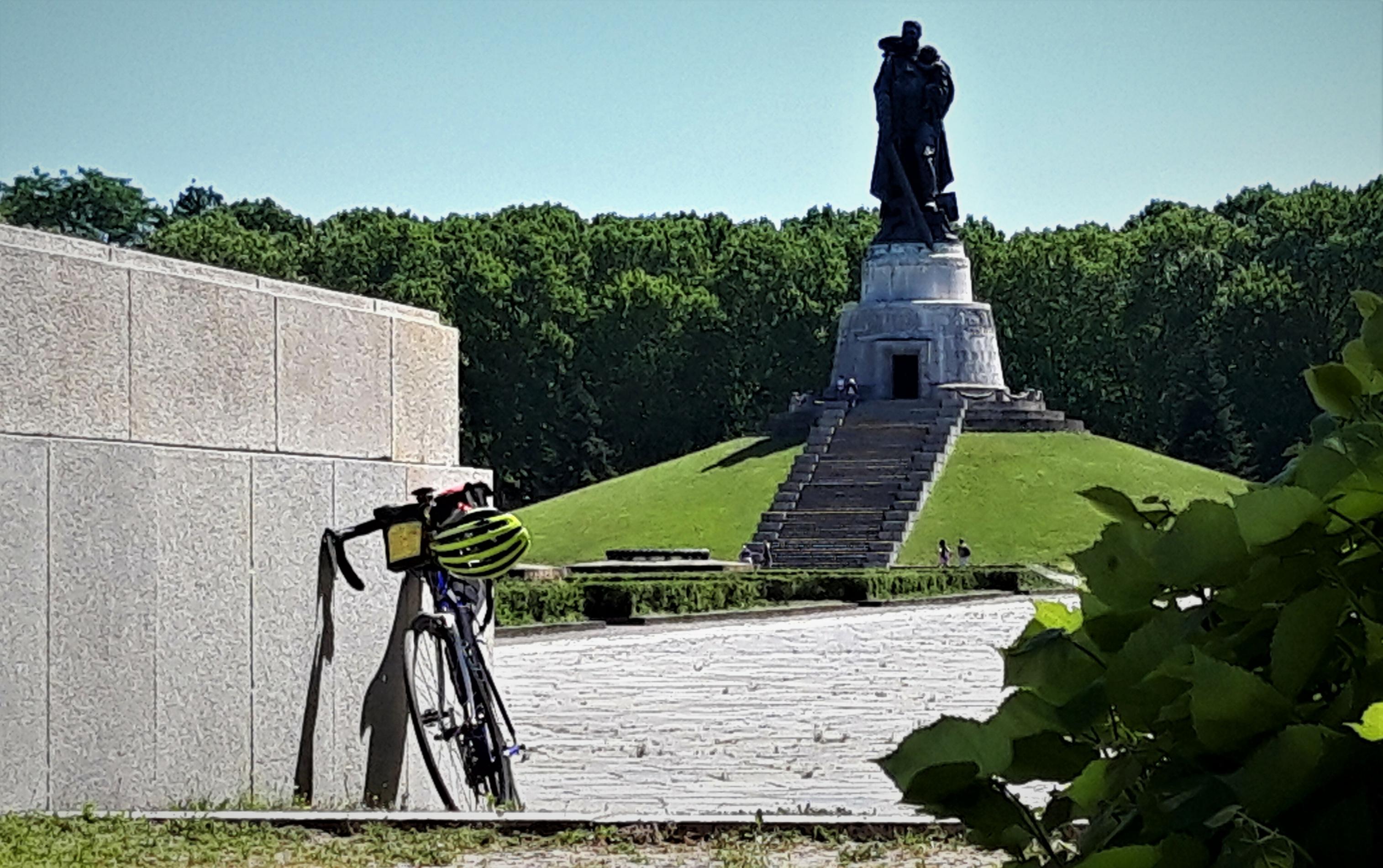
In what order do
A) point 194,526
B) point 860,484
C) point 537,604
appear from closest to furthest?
point 194,526, point 537,604, point 860,484

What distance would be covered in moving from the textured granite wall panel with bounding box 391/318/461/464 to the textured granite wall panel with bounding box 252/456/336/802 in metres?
0.60

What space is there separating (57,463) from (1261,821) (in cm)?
564

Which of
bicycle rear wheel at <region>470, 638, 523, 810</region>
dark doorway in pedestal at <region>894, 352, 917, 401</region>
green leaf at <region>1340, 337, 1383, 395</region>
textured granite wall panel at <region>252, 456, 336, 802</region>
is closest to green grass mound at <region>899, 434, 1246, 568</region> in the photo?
dark doorway in pedestal at <region>894, 352, 917, 401</region>

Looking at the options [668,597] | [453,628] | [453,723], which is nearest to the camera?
[453,723]

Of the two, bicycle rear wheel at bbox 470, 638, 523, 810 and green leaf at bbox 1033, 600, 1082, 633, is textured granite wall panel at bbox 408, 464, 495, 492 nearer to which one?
bicycle rear wheel at bbox 470, 638, 523, 810

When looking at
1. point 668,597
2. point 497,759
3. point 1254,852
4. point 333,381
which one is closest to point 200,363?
point 333,381

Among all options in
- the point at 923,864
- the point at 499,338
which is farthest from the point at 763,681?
the point at 499,338

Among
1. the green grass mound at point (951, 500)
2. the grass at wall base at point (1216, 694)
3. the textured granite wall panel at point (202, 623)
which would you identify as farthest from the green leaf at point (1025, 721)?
the green grass mound at point (951, 500)

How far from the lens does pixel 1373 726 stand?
1035 mm

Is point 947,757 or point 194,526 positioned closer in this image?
point 947,757

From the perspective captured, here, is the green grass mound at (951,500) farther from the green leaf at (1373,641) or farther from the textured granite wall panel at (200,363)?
the green leaf at (1373,641)

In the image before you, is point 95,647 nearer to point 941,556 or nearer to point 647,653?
point 647,653

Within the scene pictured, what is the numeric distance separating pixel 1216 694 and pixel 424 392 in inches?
279

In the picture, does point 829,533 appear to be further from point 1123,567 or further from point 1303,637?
point 1303,637
